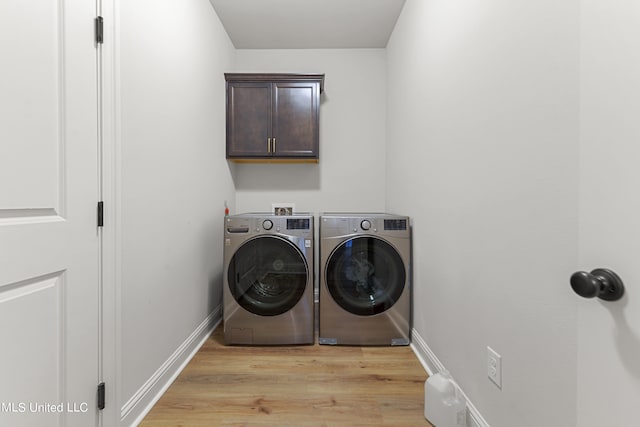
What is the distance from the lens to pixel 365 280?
Result: 203 cm

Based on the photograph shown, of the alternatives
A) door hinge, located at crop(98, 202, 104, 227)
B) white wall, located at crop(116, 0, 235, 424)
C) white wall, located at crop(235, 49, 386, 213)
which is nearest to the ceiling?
white wall, located at crop(235, 49, 386, 213)

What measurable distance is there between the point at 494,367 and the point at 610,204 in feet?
2.48

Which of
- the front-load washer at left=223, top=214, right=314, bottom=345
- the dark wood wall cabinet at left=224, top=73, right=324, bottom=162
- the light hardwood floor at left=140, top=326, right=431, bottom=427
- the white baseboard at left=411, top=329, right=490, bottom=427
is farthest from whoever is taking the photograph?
the dark wood wall cabinet at left=224, top=73, right=324, bottom=162

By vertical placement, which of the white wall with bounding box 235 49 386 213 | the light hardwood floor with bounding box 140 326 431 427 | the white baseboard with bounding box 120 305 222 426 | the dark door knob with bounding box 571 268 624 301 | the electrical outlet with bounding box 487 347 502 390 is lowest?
the light hardwood floor with bounding box 140 326 431 427

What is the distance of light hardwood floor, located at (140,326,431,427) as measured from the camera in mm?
1337

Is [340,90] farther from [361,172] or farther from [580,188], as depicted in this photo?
[580,188]

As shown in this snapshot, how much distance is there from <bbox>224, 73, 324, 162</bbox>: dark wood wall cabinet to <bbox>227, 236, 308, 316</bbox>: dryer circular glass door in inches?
36.1

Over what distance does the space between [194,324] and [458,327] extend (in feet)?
5.27

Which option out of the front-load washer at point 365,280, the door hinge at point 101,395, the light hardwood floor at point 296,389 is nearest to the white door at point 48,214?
the door hinge at point 101,395

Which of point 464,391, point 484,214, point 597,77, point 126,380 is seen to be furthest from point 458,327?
point 126,380

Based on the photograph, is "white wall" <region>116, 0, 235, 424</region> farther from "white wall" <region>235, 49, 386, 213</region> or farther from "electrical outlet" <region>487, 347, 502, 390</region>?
"electrical outlet" <region>487, 347, 502, 390</region>

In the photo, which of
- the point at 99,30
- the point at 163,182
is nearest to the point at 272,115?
the point at 163,182

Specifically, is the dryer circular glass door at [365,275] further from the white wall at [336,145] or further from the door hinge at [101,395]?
the door hinge at [101,395]

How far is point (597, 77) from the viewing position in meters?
0.64
